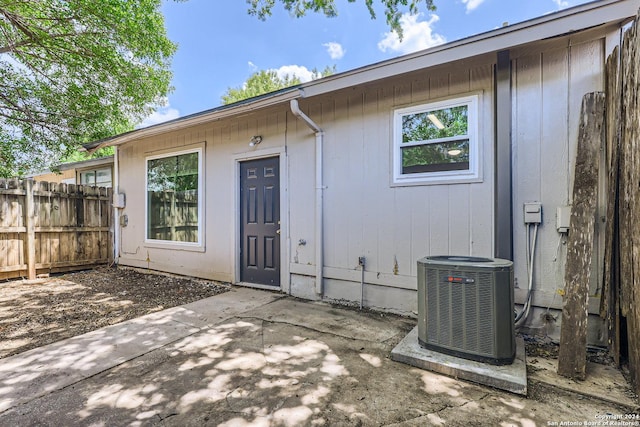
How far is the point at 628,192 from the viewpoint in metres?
1.97

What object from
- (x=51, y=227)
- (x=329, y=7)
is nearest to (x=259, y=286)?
(x=51, y=227)

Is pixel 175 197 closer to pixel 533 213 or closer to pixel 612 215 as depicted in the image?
pixel 533 213

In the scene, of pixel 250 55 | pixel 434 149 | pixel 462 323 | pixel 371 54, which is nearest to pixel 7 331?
pixel 462 323

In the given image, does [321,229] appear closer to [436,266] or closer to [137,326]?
[436,266]

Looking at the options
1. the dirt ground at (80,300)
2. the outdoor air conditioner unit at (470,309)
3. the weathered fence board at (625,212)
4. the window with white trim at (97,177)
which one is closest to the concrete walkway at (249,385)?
the outdoor air conditioner unit at (470,309)

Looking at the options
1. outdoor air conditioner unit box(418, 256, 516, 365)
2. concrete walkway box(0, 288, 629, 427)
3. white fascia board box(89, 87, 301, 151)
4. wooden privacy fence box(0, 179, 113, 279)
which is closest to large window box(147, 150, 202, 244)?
white fascia board box(89, 87, 301, 151)

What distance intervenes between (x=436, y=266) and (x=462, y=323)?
17.2 inches

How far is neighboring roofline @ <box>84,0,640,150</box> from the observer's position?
2168mm

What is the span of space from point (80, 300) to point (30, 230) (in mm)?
2317

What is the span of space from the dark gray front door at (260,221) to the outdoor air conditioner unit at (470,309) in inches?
101

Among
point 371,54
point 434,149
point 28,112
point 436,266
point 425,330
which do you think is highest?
point 371,54

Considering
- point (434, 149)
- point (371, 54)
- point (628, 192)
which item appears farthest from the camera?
point (371, 54)

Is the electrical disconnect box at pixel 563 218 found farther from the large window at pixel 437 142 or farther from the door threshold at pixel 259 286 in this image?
the door threshold at pixel 259 286

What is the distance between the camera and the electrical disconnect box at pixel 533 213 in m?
2.64
